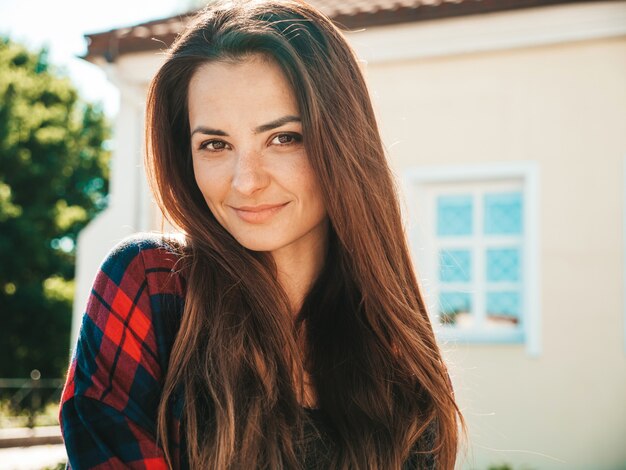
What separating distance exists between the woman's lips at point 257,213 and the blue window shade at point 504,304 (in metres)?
5.27

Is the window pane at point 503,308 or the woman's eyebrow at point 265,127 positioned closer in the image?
the woman's eyebrow at point 265,127

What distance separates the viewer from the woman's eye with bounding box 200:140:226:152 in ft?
6.35

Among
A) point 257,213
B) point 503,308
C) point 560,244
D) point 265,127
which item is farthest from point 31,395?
point 265,127

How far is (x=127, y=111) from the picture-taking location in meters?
7.99

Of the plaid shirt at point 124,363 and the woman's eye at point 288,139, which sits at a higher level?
the woman's eye at point 288,139

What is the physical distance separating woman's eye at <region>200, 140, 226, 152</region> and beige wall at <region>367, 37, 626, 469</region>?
4.54 m

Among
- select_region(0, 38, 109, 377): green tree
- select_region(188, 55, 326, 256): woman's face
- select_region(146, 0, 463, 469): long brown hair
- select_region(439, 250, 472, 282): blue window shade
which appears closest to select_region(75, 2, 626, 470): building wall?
select_region(439, 250, 472, 282): blue window shade

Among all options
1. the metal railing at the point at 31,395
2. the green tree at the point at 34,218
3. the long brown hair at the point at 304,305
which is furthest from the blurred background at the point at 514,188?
the green tree at the point at 34,218

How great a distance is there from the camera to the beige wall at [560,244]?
253 inches

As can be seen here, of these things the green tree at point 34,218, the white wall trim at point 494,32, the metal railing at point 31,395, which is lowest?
the metal railing at point 31,395

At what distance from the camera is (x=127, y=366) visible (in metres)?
1.73

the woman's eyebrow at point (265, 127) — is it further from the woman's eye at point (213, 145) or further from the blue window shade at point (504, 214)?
the blue window shade at point (504, 214)

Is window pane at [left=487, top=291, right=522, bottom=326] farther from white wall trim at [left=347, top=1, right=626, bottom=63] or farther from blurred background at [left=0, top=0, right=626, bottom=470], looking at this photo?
white wall trim at [left=347, top=1, right=626, bottom=63]

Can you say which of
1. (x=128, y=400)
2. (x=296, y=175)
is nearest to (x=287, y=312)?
(x=296, y=175)
